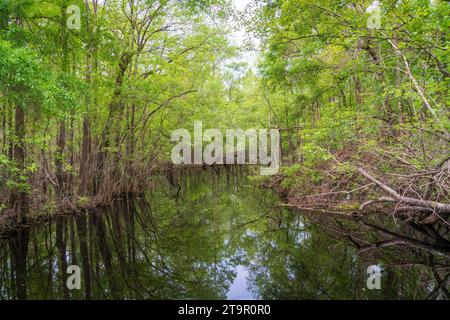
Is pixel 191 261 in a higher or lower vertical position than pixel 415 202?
lower

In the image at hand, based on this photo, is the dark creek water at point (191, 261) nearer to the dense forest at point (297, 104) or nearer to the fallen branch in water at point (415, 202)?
the dense forest at point (297, 104)

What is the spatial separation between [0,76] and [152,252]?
13.9ft

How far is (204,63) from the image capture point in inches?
477

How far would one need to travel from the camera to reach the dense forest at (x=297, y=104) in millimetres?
4867

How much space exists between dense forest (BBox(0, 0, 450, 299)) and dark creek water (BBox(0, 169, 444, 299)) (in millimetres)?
612

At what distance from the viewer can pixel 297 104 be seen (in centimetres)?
1125

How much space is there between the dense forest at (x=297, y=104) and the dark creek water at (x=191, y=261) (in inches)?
24.1

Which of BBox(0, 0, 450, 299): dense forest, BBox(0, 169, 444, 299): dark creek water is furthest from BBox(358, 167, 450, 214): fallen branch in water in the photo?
BBox(0, 169, 444, 299): dark creek water

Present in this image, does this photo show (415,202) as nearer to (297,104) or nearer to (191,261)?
(191,261)

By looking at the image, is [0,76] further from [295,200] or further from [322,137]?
[295,200]

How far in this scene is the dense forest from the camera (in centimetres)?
487

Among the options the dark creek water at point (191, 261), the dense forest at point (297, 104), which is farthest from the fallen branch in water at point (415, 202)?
the dark creek water at point (191, 261)

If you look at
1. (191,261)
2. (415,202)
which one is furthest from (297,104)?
(191,261)

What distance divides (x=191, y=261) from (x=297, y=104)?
844cm
